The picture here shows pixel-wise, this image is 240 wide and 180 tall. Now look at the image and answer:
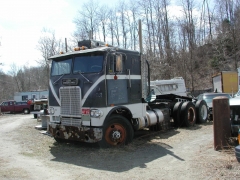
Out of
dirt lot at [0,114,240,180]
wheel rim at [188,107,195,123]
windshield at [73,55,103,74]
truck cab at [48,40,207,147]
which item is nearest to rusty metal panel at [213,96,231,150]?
dirt lot at [0,114,240,180]

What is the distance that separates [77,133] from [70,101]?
1.00m

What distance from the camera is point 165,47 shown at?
38.4 metres

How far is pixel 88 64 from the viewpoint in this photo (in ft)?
26.2

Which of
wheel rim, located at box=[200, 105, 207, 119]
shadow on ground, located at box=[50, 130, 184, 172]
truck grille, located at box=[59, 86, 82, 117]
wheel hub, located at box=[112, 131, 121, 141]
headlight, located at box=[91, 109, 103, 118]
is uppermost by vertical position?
truck grille, located at box=[59, 86, 82, 117]

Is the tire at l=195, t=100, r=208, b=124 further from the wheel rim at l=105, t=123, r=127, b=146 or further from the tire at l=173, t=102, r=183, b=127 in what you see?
the wheel rim at l=105, t=123, r=127, b=146

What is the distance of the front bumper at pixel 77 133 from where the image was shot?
7566mm

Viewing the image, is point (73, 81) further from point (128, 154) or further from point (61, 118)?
point (128, 154)

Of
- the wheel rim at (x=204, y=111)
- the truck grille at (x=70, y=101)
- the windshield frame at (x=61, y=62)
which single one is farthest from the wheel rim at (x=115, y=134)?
the wheel rim at (x=204, y=111)

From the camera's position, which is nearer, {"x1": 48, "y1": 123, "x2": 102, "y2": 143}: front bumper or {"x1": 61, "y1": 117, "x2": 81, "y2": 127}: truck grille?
{"x1": 48, "y1": 123, "x2": 102, "y2": 143}: front bumper

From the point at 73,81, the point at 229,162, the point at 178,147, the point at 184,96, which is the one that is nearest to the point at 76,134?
the point at 73,81

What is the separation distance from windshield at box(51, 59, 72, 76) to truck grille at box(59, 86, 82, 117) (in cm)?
64

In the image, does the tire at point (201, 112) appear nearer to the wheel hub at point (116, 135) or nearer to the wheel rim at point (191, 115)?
the wheel rim at point (191, 115)

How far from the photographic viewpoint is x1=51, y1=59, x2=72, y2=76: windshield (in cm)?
839

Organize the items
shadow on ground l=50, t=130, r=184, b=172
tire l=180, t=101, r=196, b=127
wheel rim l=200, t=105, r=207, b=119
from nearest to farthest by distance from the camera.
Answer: shadow on ground l=50, t=130, r=184, b=172
tire l=180, t=101, r=196, b=127
wheel rim l=200, t=105, r=207, b=119
